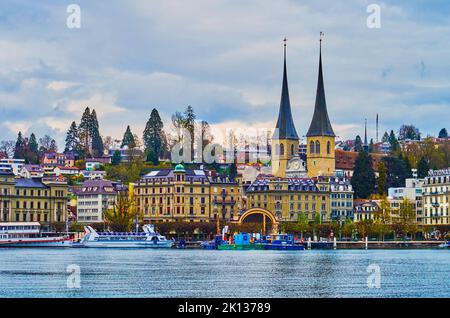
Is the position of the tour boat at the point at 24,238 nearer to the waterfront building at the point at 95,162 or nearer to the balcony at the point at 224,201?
the balcony at the point at 224,201

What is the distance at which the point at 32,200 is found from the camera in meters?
121

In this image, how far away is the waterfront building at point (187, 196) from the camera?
4813 inches

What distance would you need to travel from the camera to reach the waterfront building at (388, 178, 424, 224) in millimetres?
123875

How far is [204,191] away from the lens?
12338cm

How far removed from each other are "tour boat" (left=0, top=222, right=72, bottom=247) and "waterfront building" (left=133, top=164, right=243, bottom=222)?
15.4 meters

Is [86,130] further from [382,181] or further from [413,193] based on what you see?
[413,193]

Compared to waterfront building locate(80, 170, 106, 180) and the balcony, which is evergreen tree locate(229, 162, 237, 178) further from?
waterfront building locate(80, 170, 106, 180)

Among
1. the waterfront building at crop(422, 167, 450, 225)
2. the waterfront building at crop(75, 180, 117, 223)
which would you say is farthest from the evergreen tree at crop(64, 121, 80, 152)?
the waterfront building at crop(422, 167, 450, 225)

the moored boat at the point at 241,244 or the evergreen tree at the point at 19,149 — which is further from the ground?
the evergreen tree at the point at 19,149

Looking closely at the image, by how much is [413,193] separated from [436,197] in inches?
161

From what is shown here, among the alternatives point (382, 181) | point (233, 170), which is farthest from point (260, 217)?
point (382, 181)

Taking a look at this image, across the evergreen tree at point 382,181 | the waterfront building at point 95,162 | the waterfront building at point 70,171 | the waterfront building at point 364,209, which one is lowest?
the waterfront building at point 364,209

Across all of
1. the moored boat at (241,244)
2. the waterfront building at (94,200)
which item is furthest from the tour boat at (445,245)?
the waterfront building at (94,200)

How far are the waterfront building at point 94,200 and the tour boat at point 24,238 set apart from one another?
18195 mm
